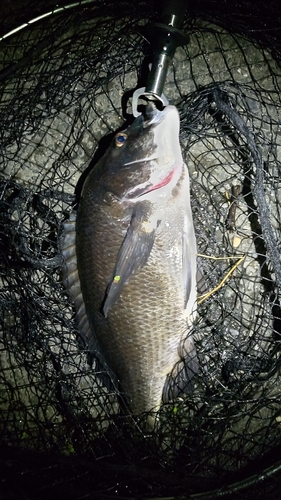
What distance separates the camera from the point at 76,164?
8.48ft

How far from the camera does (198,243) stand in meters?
2.42

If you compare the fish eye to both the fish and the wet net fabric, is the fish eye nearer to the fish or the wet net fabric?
the fish

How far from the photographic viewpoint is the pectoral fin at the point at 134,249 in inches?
78.4

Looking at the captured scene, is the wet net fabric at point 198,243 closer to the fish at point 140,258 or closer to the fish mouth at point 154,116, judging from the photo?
the fish at point 140,258

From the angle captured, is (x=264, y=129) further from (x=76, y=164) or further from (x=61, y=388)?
(x=61, y=388)

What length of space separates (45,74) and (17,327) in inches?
55.9

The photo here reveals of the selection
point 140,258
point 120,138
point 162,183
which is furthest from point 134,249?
point 120,138

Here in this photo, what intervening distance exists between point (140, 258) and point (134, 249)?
5 cm

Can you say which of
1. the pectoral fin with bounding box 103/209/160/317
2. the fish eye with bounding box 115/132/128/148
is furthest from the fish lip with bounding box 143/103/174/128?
the pectoral fin with bounding box 103/209/160/317

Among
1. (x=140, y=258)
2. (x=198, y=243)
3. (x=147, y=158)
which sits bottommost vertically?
(x=140, y=258)

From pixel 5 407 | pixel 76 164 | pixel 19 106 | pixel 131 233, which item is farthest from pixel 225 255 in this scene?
pixel 5 407

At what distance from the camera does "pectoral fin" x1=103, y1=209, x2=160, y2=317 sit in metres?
1.99

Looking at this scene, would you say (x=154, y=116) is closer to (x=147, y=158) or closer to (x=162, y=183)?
(x=147, y=158)

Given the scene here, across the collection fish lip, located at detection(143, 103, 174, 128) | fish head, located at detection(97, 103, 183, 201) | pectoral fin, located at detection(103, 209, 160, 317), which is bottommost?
pectoral fin, located at detection(103, 209, 160, 317)
